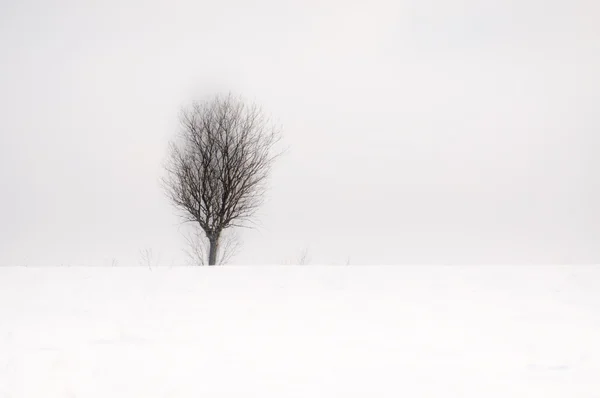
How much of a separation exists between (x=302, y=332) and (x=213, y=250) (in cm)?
1120

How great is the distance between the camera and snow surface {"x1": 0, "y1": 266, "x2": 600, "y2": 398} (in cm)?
573

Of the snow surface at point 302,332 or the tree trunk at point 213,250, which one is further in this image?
the tree trunk at point 213,250

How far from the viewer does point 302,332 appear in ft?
23.2

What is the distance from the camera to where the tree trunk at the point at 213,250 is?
17.6m

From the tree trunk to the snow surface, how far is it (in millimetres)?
7549

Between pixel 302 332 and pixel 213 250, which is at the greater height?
pixel 213 250

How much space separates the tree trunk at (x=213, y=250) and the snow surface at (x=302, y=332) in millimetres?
7549

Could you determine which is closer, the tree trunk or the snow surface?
the snow surface

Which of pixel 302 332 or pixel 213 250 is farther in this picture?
pixel 213 250

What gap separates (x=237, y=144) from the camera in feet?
60.9

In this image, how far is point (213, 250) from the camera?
58.6 ft

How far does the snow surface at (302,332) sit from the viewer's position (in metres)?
5.73

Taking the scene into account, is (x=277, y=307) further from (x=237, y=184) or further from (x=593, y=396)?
(x=237, y=184)

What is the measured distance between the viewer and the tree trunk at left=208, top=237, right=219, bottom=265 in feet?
57.7
